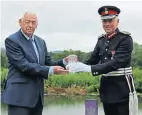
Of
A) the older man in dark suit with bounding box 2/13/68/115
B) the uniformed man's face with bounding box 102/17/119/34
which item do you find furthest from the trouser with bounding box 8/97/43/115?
the uniformed man's face with bounding box 102/17/119/34

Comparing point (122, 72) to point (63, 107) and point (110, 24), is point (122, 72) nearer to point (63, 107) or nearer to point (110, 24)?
point (110, 24)

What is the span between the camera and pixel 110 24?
400 centimetres

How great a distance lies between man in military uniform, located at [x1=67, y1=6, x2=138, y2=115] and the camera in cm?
396

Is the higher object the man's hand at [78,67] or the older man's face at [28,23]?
the older man's face at [28,23]

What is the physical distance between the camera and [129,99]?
3.95 metres

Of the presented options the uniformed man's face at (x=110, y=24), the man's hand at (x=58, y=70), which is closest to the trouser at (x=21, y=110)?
the man's hand at (x=58, y=70)

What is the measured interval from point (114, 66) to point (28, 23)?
866mm

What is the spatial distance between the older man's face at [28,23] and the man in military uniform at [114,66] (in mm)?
492

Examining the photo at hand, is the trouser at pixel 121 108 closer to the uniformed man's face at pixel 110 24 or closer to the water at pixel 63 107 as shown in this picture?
the uniformed man's face at pixel 110 24

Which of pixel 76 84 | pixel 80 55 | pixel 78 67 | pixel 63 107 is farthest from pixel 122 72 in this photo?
pixel 76 84

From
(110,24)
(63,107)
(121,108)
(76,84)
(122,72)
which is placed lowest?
(63,107)

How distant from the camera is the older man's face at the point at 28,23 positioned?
3807mm

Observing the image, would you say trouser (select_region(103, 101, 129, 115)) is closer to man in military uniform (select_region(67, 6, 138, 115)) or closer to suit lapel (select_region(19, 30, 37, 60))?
man in military uniform (select_region(67, 6, 138, 115))

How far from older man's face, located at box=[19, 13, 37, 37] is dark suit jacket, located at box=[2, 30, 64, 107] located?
3.1 inches
